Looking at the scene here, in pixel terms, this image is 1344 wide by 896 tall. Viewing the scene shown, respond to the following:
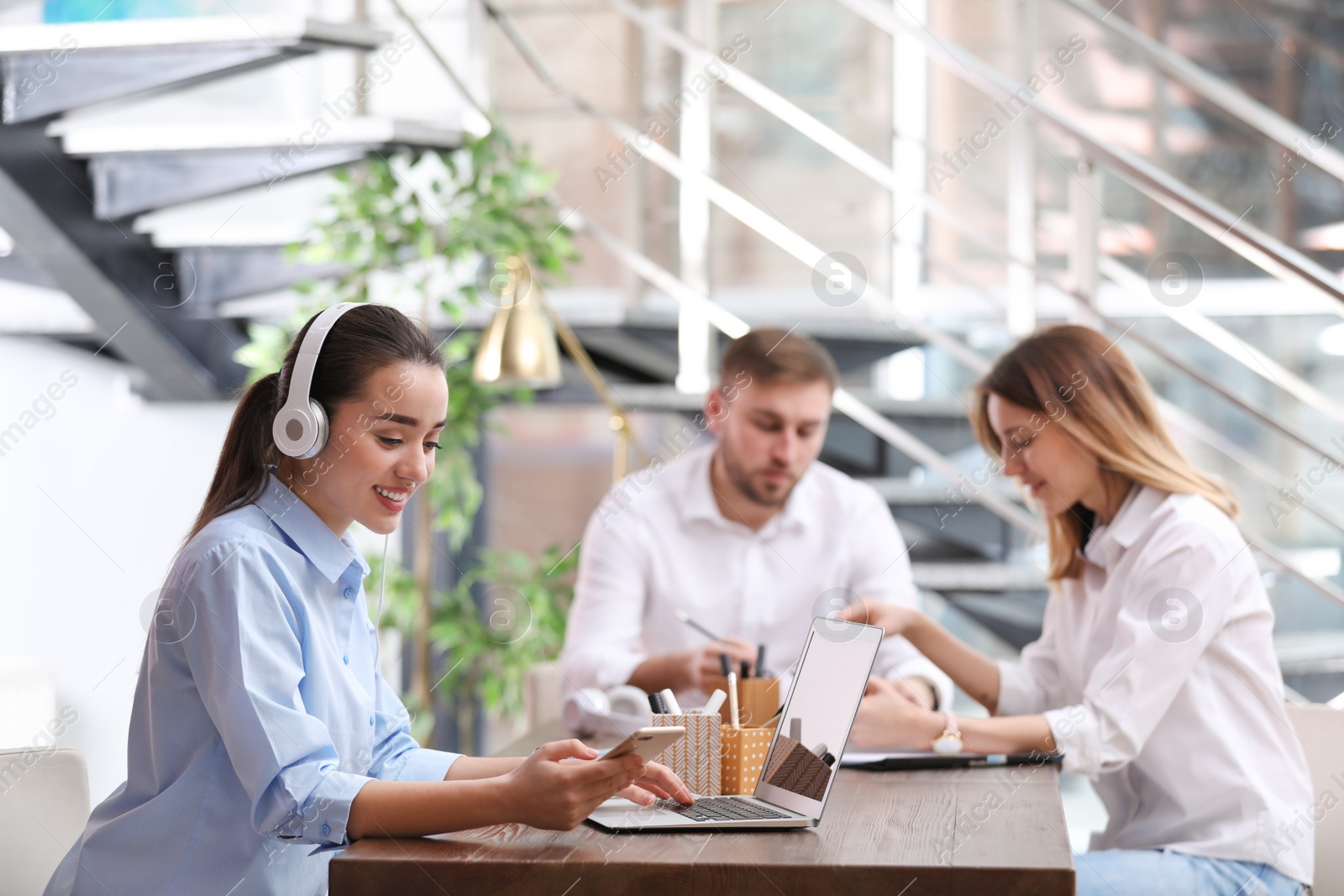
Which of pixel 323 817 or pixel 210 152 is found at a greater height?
pixel 210 152

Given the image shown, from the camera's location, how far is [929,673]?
1989 mm

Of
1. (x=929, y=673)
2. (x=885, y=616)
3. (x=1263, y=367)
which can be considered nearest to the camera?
(x=885, y=616)

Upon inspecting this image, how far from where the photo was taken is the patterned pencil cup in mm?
1381

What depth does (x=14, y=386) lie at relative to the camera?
3.41 meters

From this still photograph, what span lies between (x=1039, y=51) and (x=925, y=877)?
145 inches

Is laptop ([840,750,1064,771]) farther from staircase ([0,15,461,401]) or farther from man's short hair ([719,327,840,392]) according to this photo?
staircase ([0,15,461,401])

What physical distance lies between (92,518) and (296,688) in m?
2.48

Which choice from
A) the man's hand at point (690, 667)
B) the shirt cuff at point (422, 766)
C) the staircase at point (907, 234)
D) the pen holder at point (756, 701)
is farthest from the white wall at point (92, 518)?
the pen holder at point (756, 701)

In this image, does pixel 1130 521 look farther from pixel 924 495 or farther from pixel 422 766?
pixel 924 495

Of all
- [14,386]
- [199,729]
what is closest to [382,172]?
[14,386]

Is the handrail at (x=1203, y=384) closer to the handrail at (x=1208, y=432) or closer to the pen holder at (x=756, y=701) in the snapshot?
the handrail at (x=1208, y=432)

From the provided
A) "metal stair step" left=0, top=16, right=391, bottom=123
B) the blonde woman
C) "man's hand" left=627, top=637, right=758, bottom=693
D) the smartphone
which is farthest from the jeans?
"metal stair step" left=0, top=16, right=391, bottom=123

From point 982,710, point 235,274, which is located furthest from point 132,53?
point 982,710

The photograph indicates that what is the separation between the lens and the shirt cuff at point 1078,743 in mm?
1573
